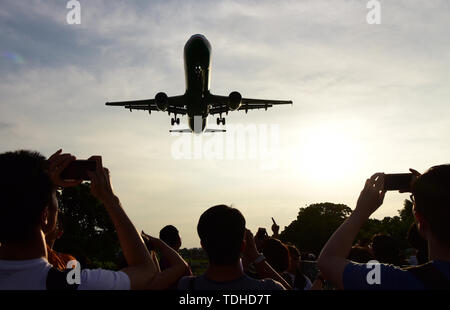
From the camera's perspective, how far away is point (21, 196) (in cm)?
266

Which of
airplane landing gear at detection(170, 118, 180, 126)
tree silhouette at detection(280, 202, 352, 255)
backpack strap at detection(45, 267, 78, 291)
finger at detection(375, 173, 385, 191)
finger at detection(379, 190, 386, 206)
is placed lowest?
tree silhouette at detection(280, 202, 352, 255)

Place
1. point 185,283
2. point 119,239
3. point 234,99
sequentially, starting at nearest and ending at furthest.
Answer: point 119,239 → point 185,283 → point 234,99

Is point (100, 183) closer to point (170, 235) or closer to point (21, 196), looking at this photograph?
point (21, 196)

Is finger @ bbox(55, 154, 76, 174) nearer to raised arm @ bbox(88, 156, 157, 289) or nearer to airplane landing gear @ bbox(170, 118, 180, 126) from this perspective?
raised arm @ bbox(88, 156, 157, 289)

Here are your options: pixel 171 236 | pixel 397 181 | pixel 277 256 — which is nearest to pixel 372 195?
pixel 397 181

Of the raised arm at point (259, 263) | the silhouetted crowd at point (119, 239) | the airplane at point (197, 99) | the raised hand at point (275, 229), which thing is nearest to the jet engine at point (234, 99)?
the airplane at point (197, 99)

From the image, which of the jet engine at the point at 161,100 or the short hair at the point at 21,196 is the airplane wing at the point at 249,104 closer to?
the jet engine at the point at 161,100

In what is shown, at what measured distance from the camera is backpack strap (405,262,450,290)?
254 centimetres

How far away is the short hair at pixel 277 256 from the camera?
19.2ft

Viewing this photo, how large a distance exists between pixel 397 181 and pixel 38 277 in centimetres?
251

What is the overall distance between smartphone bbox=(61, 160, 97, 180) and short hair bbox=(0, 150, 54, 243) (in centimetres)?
14

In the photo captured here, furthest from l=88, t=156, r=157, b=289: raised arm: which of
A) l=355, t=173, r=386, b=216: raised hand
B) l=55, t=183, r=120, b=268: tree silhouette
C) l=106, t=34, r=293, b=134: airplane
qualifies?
l=55, t=183, r=120, b=268: tree silhouette
